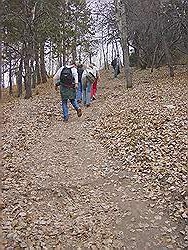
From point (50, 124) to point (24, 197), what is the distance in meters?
6.06

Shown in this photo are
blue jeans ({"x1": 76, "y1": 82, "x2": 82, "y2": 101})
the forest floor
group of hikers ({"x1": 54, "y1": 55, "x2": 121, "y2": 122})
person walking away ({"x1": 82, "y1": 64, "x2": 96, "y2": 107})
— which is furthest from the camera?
blue jeans ({"x1": 76, "y1": 82, "x2": 82, "y2": 101})

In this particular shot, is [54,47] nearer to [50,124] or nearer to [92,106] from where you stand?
[92,106]

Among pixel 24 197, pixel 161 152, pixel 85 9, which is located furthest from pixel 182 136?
pixel 85 9

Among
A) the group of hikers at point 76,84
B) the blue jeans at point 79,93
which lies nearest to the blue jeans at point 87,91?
the group of hikers at point 76,84

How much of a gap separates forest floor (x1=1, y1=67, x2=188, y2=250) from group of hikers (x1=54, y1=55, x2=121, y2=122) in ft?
2.37

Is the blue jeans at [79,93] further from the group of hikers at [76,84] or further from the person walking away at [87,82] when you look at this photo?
the person walking away at [87,82]

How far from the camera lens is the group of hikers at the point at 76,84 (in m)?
13.2

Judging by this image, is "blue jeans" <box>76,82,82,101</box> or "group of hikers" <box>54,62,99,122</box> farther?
"blue jeans" <box>76,82,82,101</box>

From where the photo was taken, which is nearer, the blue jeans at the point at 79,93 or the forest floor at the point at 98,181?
the forest floor at the point at 98,181

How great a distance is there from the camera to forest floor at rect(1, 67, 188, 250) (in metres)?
6.29

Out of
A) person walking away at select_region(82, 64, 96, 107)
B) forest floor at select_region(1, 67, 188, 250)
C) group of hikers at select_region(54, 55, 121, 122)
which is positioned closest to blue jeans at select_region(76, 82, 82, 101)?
group of hikers at select_region(54, 55, 121, 122)

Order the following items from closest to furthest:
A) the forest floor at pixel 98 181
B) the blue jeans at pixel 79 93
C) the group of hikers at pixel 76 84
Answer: the forest floor at pixel 98 181, the group of hikers at pixel 76 84, the blue jeans at pixel 79 93

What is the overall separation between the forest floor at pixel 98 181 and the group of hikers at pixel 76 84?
0.72 meters

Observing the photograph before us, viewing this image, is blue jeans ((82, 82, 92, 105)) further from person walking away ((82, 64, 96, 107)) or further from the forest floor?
the forest floor
